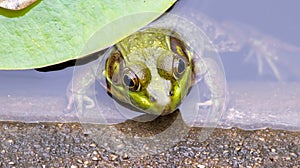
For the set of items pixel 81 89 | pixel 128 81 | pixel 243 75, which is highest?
pixel 128 81

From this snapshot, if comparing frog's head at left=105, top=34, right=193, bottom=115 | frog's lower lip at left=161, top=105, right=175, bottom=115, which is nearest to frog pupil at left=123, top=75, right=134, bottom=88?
frog's head at left=105, top=34, right=193, bottom=115

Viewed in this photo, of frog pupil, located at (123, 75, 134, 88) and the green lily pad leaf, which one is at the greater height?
the green lily pad leaf

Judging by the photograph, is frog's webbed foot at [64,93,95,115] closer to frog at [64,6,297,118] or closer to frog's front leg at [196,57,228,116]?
frog at [64,6,297,118]

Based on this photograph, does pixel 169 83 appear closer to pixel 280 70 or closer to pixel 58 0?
pixel 58 0

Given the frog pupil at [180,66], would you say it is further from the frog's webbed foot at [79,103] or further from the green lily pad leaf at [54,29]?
the frog's webbed foot at [79,103]

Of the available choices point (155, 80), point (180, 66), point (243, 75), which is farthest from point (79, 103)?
point (243, 75)

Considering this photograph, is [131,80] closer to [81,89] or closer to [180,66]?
[180,66]
